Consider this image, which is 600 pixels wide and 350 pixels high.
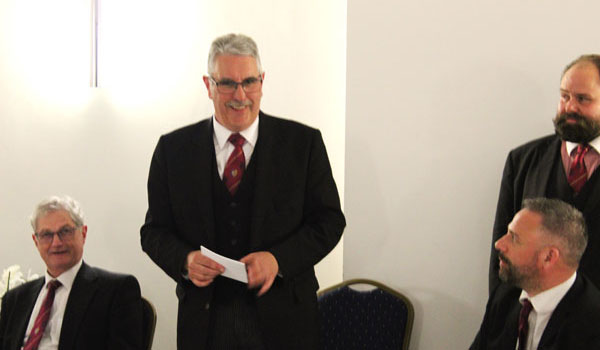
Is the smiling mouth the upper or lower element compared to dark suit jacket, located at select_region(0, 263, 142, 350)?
upper

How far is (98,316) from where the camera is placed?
126 inches

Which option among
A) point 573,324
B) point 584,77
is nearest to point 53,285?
point 573,324

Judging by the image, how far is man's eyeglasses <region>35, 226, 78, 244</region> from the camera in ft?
11.0

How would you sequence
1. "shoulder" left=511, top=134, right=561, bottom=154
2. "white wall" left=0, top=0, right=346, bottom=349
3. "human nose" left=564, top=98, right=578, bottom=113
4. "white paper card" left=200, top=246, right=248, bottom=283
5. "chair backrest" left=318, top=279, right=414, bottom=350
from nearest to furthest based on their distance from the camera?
1. "white paper card" left=200, top=246, right=248, bottom=283
2. "human nose" left=564, top=98, right=578, bottom=113
3. "shoulder" left=511, top=134, right=561, bottom=154
4. "chair backrest" left=318, top=279, right=414, bottom=350
5. "white wall" left=0, top=0, right=346, bottom=349

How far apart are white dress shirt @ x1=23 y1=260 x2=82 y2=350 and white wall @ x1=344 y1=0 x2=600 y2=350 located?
1351 millimetres

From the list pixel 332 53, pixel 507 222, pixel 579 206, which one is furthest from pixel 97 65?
pixel 579 206

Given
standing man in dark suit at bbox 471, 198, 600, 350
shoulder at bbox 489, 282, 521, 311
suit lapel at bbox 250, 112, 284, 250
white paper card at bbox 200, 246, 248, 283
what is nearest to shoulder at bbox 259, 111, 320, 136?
suit lapel at bbox 250, 112, 284, 250

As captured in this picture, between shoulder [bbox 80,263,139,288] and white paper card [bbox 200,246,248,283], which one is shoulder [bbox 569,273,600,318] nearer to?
white paper card [bbox 200,246,248,283]

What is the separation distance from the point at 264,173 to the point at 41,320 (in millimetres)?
1338

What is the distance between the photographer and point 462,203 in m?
3.62

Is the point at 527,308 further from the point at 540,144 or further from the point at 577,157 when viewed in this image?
the point at 540,144

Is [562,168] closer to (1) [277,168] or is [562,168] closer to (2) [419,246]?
(2) [419,246]

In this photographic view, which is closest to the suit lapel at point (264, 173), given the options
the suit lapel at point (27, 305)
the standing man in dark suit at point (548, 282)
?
the standing man in dark suit at point (548, 282)

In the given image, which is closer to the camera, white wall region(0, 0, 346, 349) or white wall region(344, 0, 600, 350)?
white wall region(344, 0, 600, 350)
